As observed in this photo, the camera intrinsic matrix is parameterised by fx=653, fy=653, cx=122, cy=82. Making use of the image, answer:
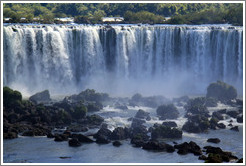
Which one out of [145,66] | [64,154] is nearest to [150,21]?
[145,66]

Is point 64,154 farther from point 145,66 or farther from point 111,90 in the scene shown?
point 145,66

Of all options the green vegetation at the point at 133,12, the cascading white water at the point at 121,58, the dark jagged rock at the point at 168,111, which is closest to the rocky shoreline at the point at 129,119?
the dark jagged rock at the point at 168,111

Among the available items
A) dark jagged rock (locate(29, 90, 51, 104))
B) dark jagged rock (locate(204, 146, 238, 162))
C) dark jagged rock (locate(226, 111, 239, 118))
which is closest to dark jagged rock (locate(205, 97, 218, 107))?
dark jagged rock (locate(226, 111, 239, 118))

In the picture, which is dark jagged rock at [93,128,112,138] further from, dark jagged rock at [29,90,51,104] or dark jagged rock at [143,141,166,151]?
dark jagged rock at [29,90,51,104]

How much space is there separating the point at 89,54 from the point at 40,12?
20.0 m

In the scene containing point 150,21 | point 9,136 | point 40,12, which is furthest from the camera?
point 40,12

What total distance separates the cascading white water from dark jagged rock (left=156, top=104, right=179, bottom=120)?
810 cm

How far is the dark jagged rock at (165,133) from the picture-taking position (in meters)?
37.8

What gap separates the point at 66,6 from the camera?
248ft

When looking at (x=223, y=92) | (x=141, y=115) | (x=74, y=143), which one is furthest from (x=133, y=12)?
(x=74, y=143)

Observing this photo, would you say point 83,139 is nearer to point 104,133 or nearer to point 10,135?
point 104,133

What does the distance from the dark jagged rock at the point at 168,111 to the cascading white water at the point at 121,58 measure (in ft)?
26.6

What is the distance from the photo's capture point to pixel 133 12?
73375mm

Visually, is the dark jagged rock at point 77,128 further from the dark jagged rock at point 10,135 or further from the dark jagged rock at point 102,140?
the dark jagged rock at point 10,135
